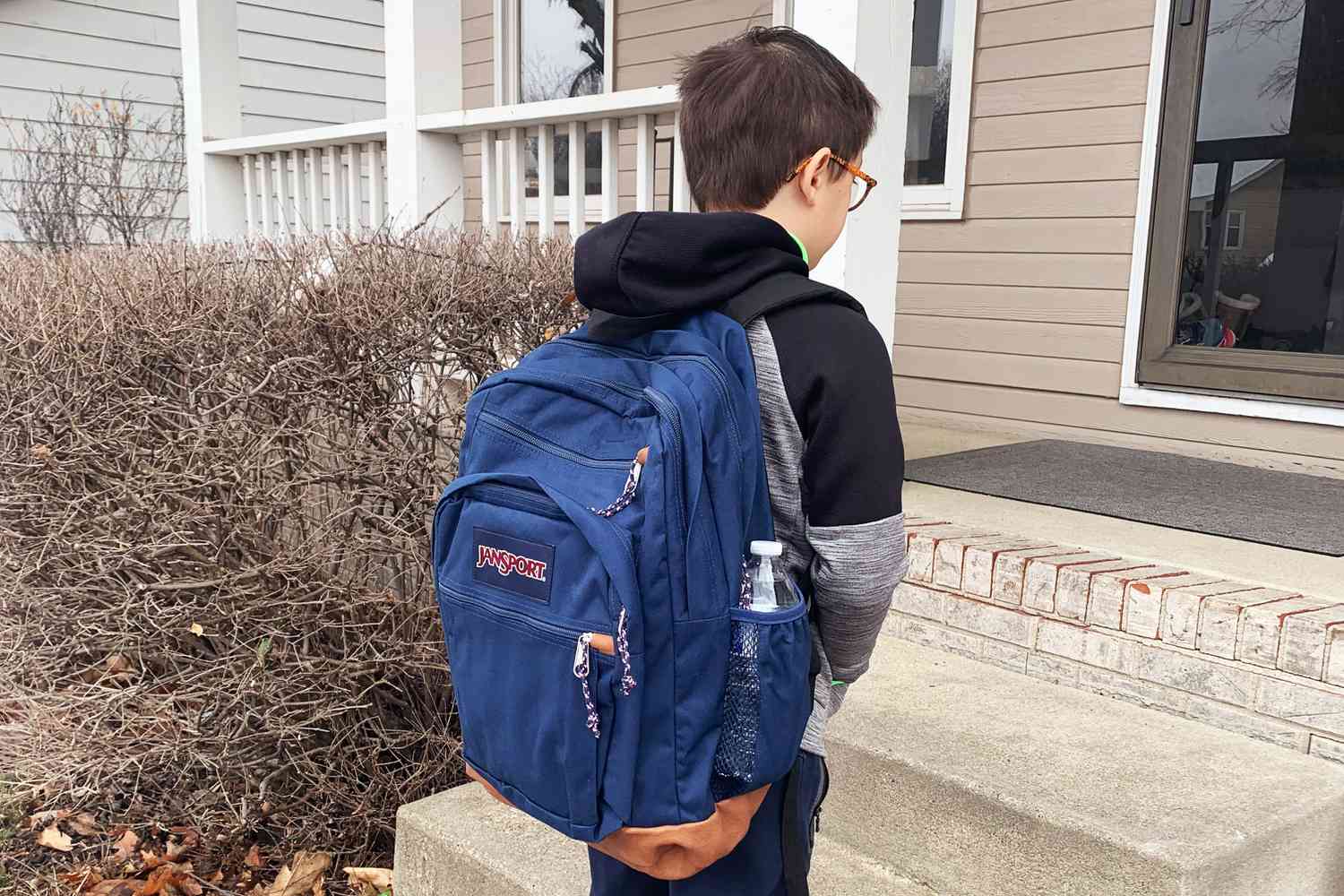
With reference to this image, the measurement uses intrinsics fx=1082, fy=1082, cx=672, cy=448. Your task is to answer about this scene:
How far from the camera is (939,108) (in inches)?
219

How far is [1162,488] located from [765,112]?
3033 mm

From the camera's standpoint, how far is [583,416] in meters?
1.29

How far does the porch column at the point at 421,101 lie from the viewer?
14.4 ft

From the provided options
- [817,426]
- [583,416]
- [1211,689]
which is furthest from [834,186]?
[1211,689]

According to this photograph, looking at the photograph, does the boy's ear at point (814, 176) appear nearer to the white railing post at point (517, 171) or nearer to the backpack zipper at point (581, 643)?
the backpack zipper at point (581, 643)

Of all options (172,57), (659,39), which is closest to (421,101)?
(659,39)

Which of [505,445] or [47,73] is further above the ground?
[47,73]

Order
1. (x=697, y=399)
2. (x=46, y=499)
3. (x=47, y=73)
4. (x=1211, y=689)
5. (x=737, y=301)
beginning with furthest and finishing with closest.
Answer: (x=47, y=73)
(x=46, y=499)
(x=1211, y=689)
(x=737, y=301)
(x=697, y=399)

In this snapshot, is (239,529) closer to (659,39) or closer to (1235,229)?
(1235,229)

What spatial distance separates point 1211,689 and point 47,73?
29.1ft

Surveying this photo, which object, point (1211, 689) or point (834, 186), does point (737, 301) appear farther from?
point (1211, 689)

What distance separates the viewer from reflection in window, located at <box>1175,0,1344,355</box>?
4312 mm

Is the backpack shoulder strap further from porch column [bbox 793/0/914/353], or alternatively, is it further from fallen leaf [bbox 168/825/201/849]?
fallen leaf [bbox 168/825/201/849]

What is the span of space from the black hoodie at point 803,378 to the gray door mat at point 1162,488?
2218 mm
